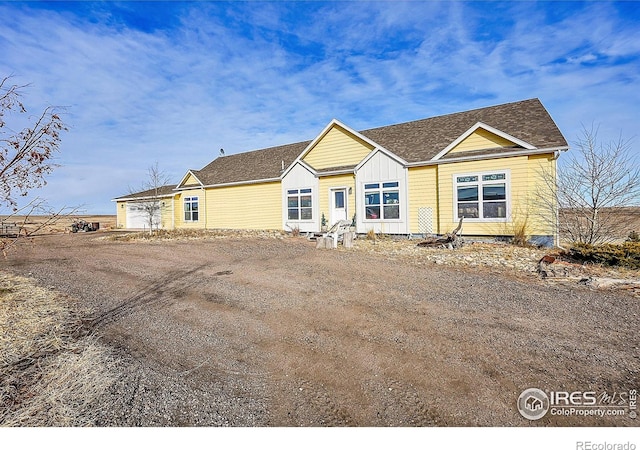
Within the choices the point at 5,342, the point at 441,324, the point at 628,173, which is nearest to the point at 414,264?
the point at 441,324

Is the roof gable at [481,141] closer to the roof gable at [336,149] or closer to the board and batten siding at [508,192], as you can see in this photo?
the board and batten siding at [508,192]

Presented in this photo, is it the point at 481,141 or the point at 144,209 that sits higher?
the point at 481,141

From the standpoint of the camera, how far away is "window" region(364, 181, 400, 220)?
15.4 meters

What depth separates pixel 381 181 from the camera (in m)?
15.7

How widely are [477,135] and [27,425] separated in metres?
15.0

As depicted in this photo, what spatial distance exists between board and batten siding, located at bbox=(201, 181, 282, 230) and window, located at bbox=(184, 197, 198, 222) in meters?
1.22

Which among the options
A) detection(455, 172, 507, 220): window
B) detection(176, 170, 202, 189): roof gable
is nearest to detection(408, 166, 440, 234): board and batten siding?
detection(455, 172, 507, 220): window

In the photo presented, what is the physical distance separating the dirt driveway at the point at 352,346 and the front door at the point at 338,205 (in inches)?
374

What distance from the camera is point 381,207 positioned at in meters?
15.7

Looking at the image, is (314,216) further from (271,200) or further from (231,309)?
(231,309)

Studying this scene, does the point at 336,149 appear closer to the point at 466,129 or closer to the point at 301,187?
the point at 301,187

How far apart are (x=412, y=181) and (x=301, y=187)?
615 centimetres

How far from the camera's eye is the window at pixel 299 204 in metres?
18.2

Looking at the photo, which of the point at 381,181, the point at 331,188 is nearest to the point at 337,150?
the point at 331,188
